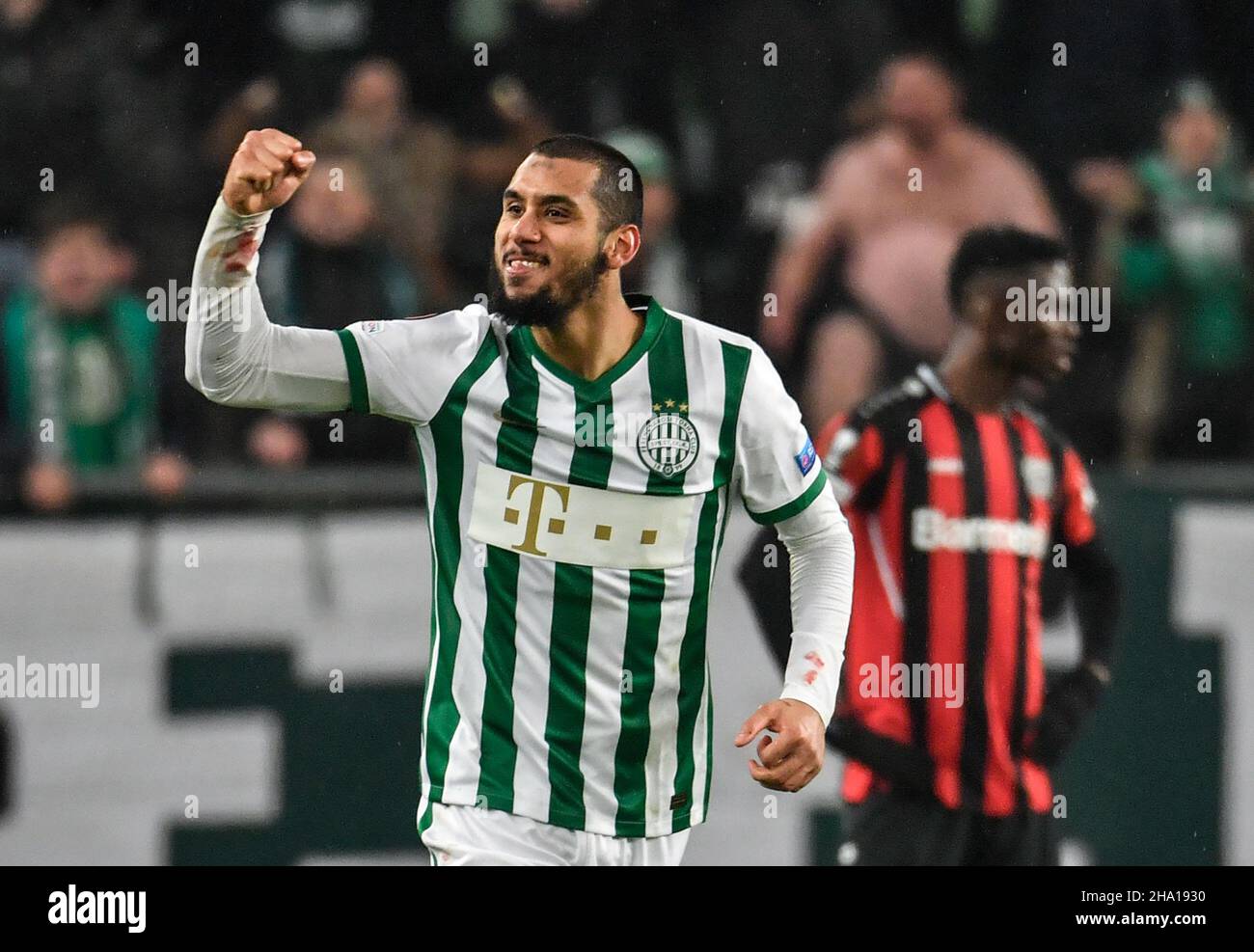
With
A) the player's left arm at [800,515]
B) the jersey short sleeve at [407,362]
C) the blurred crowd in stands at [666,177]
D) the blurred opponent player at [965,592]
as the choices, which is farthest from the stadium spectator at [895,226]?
the jersey short sleeve at [407,362]

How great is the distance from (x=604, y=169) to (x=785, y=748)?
3.48ft

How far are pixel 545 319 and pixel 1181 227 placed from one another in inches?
117

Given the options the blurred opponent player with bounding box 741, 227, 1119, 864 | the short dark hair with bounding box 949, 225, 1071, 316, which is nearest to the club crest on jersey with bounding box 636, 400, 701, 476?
the blurred opponent player with bounding box 741, 227, 1119, 864

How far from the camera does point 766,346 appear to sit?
5332 millimetres

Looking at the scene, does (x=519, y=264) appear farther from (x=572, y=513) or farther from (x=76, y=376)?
(x=76, y=376)

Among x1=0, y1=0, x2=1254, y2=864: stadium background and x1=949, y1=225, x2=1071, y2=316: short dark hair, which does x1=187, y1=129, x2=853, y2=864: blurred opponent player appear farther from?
x1=0, y1=0, x2=1254, y2=864: stadium background

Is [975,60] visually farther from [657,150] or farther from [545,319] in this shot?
[545,319]

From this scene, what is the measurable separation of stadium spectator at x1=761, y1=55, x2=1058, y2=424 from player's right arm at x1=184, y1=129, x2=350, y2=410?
83.9 inches

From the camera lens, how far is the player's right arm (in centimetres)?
296

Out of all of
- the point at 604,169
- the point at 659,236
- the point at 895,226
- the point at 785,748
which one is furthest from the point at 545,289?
the point at 895,226

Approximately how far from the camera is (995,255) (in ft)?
15.3


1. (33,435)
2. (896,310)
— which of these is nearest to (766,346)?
(896,310)

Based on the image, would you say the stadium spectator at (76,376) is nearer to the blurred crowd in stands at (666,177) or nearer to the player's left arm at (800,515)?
the blurred crowd in stands at (666,177)
